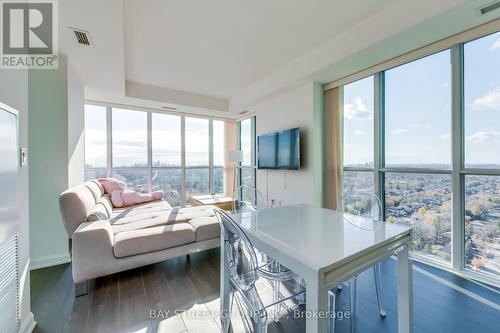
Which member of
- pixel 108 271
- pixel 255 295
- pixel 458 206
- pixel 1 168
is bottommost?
pixel 108 271

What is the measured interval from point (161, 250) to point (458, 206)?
10.5ft

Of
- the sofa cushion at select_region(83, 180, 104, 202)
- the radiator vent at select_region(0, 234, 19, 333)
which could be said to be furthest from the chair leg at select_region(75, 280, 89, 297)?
the sofa cushion at select_region(83, 180, 104, 202)

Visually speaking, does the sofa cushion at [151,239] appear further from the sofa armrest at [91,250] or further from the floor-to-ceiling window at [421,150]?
the floor-to-ceiling window at [421,150]

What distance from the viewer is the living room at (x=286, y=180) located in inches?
51.1

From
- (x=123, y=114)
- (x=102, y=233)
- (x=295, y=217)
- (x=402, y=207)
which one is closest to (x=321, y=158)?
(x=402, y=207)

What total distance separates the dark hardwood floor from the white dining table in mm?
360

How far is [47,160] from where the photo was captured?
8.14ft

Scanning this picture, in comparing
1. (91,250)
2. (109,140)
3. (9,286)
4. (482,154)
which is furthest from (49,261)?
(482,154)

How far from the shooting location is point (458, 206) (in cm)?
220

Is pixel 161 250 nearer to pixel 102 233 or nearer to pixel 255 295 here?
pixel 102 233

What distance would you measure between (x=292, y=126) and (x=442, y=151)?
6.88 ft

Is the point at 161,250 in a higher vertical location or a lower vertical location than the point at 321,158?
lower

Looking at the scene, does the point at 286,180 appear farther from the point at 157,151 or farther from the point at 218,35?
the point at 157,151

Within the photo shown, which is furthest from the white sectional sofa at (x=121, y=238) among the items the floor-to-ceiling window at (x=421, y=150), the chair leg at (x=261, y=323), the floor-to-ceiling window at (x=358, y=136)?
the floor-to-ceiling window at (x=421, y=150)
